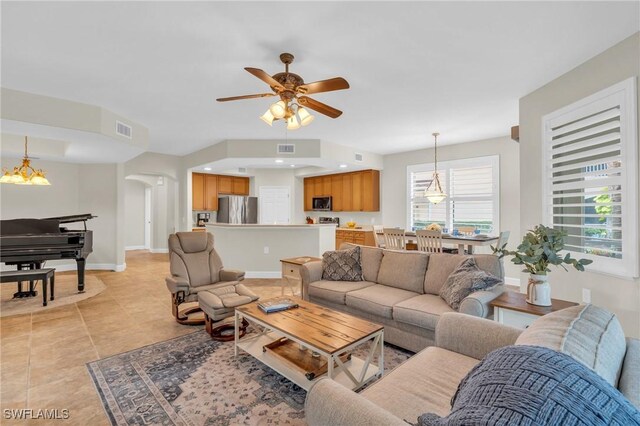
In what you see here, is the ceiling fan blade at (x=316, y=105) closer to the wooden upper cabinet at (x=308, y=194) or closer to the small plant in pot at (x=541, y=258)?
the small plant in pot at (x=541, y=258)

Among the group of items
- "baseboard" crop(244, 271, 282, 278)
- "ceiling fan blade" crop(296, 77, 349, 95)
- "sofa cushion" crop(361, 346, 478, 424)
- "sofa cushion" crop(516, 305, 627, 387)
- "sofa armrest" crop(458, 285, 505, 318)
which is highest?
"ceiling fan blade" crop(296, 77, 349, 95)

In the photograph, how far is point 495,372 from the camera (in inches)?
34.3

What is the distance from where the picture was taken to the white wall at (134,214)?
9596mm

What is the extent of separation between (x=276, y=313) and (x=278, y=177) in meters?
6.48

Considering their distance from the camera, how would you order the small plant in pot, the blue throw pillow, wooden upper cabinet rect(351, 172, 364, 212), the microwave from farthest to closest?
the microwave < wooden upper cabinet rect(351, 172, 364, 212) < the small plant in pot < the blue throw pillow

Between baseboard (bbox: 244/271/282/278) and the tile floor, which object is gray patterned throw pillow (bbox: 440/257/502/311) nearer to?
the tile floor

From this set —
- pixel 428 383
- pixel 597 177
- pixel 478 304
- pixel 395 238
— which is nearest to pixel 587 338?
pixel 428 383

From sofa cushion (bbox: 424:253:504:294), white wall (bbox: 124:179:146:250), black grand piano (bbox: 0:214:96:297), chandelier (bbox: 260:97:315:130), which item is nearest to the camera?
chandelier (bbox: 260:97:315:130)

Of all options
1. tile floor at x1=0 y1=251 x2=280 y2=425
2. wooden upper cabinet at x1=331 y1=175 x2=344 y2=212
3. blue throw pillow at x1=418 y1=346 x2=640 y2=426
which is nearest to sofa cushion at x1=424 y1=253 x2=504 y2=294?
blue throw pillow at x1=418 y1=346 x2=640 y2=426

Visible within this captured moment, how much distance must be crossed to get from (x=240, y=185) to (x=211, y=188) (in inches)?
33.1

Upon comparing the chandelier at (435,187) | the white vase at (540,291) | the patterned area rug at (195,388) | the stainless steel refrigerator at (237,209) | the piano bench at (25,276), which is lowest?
the patterned area rug at (195,388)

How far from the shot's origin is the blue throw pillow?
68 centimetres

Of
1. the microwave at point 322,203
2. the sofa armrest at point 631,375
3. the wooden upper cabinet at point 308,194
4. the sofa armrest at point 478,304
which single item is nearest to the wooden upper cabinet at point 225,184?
the wooden upper cabinet at point 308,194

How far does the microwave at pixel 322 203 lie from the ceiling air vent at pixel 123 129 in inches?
188
